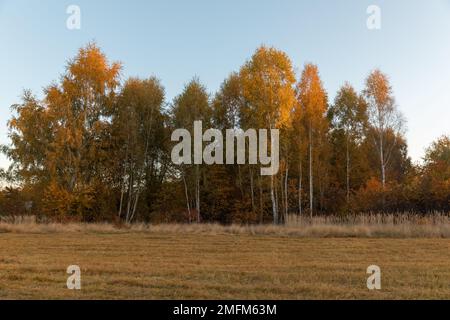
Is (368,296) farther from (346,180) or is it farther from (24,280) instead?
(346,180)

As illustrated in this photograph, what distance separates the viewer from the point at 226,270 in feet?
31.0

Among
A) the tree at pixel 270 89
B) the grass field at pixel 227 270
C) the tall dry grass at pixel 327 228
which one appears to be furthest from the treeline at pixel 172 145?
the grass field at pixel 227 270

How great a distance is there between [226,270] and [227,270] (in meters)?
0.02

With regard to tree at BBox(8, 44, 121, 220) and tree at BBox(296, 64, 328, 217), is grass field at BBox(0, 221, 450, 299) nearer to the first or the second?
tree at BBox(8, 44, 121, 220)

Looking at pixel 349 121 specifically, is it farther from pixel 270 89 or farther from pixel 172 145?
pixel 172 145

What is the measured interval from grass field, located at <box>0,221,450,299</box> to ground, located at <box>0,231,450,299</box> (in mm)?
17

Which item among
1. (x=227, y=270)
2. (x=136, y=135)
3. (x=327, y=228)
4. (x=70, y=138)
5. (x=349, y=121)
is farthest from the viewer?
(x=349, y=121)

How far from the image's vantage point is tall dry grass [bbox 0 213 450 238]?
1827 centimetres

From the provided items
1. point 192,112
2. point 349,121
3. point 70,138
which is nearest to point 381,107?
point 349,121

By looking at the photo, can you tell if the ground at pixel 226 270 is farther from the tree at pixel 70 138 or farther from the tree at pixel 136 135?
the tree at pixel 136 135

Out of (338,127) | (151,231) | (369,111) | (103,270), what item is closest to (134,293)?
(103,270)

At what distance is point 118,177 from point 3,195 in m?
8.64

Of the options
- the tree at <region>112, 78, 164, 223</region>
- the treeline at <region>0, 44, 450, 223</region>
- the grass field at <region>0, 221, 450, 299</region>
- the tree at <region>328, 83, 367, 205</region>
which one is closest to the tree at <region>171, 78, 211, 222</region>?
the treeline at <region>0, 44, 450, 223</region>
